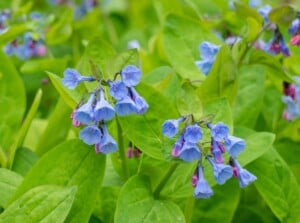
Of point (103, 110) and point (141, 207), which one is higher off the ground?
point (103, 110)

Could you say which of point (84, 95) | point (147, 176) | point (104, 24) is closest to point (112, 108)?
point (84, 95)

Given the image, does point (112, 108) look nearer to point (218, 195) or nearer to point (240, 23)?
point (218, 195)

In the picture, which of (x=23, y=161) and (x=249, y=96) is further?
(x=249, y=96)

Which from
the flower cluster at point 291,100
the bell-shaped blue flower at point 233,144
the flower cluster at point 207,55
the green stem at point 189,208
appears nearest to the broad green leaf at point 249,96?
the flower cluster at point 291,100

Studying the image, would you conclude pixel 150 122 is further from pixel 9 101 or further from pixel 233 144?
pixel 9 101

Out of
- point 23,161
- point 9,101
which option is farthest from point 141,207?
point 9,101

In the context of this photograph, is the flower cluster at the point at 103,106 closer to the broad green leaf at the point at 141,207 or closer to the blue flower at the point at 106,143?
the blue flower at the point at 106,143
